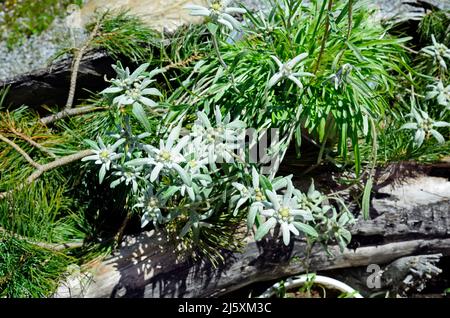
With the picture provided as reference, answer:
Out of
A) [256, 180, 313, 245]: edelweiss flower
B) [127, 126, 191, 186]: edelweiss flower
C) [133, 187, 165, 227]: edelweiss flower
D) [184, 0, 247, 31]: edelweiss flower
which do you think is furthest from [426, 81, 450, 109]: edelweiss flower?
[133, 187, 165, 227]: edelweiss flower

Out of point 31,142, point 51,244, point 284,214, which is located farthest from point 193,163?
point 31,142

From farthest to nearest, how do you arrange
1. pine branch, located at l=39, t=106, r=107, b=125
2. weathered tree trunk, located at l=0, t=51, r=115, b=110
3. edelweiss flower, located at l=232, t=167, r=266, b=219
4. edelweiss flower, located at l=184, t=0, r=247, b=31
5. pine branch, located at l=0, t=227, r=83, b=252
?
weathered tree trunk, located at l=0, t=51, r=115, b=110 → pine branch, located at l=39, t=106, r=107, b=125 → pine branch, located at l=0, t=227, r=83, b=252 → edelweiss flower, located at l=232, t=167, r=266, b=219 → edelweiss flower, located at l=184, t=0, r=247, b=31

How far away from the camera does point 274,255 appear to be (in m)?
2.54

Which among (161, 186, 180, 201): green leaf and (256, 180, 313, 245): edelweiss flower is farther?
(161, 186, 180, 201): green leaf

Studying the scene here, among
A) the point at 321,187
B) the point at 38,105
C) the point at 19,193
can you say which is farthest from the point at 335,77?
the point at 38,105

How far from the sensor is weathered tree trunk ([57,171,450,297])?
2385 millimetres

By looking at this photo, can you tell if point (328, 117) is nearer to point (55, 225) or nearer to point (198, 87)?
point (198, 87)

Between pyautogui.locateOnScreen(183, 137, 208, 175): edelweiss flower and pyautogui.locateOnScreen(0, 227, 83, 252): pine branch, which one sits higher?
pyautogui.locateOnScreen(183, 137, 208, 175): edelweiss flower

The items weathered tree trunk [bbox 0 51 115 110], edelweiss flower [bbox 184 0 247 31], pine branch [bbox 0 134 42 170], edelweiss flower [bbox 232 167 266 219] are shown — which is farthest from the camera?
weathered tree trunk [bbox 0 51 115 110]

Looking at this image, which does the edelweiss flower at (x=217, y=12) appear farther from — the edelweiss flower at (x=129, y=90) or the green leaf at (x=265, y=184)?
the green leaf at (x=265, y=184)

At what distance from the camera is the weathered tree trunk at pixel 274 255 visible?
2.38 m

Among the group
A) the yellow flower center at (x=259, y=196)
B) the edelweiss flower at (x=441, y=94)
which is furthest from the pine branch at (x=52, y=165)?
the edelweiss flower at (x=441, y=94)

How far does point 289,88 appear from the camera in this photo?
2182mm

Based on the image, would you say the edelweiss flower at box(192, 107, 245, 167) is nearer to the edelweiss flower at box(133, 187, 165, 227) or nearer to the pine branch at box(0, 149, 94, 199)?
the edelweiss flower at box(133, 187, 165, 227)
